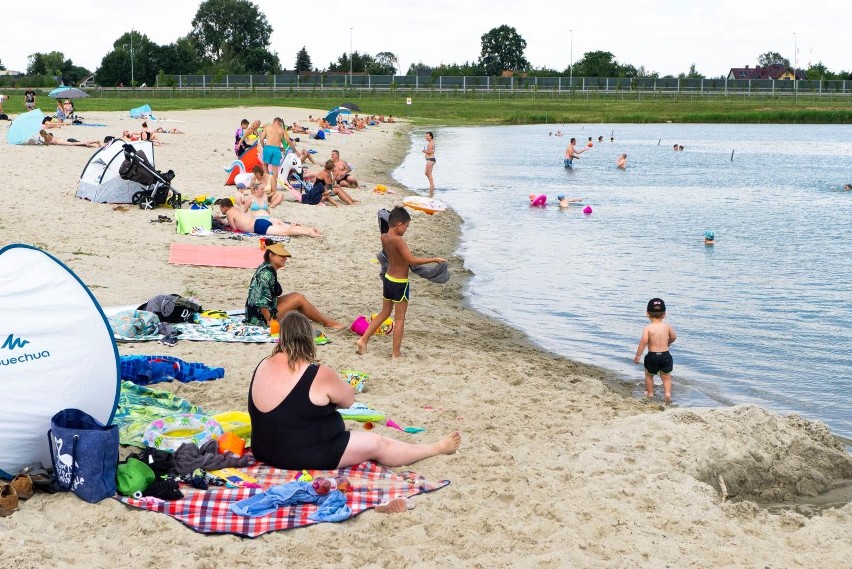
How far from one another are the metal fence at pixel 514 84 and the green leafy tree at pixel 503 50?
38.6 m

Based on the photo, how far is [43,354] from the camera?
5.64 m

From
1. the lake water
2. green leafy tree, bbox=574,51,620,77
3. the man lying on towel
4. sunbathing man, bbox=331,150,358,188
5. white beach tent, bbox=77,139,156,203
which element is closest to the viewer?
the lake water

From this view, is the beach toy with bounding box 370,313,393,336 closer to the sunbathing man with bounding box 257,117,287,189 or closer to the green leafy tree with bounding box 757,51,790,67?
the sunbathing man with bounding box 257,117,287,189

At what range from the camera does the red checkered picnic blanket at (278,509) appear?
5.32 meters

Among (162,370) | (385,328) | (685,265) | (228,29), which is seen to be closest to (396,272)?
(385,328)

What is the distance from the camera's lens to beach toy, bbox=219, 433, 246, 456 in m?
6.21

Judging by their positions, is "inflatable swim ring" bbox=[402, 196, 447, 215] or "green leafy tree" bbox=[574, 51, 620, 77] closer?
"inflatable swim ring" bbox=[402, 196, 447, 215]

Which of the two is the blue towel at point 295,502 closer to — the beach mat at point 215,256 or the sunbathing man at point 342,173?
the beach mat at point 215,256

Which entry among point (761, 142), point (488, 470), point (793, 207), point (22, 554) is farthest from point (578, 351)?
point (761, 142)

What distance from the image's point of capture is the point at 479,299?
14023 millimetres

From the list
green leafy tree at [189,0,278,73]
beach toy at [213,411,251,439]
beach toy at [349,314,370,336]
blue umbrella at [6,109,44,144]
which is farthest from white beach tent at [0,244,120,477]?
green leafy tree at [189,0,278,73]

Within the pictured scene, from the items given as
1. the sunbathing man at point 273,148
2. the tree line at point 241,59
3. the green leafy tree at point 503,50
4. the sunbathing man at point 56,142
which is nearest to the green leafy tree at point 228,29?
the tree line at point 241,59

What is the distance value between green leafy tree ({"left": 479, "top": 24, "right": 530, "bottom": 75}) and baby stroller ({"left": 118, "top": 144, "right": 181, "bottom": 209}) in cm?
12033

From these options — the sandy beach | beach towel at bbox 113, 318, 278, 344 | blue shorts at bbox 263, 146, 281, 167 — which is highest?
blue shorts at bbox 263, 146, 281, 167
